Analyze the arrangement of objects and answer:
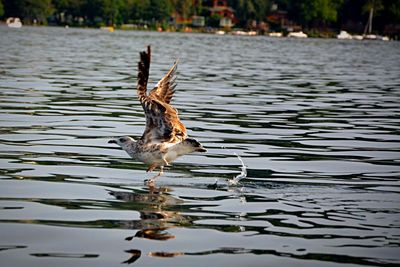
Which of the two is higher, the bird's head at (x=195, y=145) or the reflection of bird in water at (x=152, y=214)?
the bird's head at (x=195, y=145)

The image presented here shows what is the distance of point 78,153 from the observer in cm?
1494

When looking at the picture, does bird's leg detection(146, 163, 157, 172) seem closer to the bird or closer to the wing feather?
the bird

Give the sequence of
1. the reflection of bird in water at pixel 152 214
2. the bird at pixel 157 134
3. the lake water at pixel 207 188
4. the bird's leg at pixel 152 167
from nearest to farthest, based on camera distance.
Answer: the lake water at pixel 207 188, the reflection of bird in water at pixel 152 214, the bird at pixel 157 134, the bird's leg at pixel 152 167

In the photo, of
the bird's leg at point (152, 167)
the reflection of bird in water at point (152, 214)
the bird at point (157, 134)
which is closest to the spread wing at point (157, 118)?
the bird at point (157, 134)

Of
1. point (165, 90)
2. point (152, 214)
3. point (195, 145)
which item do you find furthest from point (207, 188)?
point (152, 214)

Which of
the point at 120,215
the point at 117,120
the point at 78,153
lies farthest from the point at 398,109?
the point at 120,215

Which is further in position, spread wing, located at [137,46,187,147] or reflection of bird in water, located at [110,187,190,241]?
spread wing, located at [137,46,187,147]

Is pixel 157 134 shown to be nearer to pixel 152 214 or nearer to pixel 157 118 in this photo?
pixel 157 118

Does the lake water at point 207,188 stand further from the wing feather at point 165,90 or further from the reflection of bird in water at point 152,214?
the wing feather at point 165,90

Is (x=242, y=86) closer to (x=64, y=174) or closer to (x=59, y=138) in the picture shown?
(x=59, y=138)

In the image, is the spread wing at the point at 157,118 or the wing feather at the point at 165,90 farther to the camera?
the wing feather at the point at 165,90

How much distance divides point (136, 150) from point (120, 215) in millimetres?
2648

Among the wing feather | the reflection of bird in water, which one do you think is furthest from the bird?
the reflection of bird in water

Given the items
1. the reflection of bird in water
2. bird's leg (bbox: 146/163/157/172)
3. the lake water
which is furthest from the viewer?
bird's leg (bbox: 146/163/157/172)
